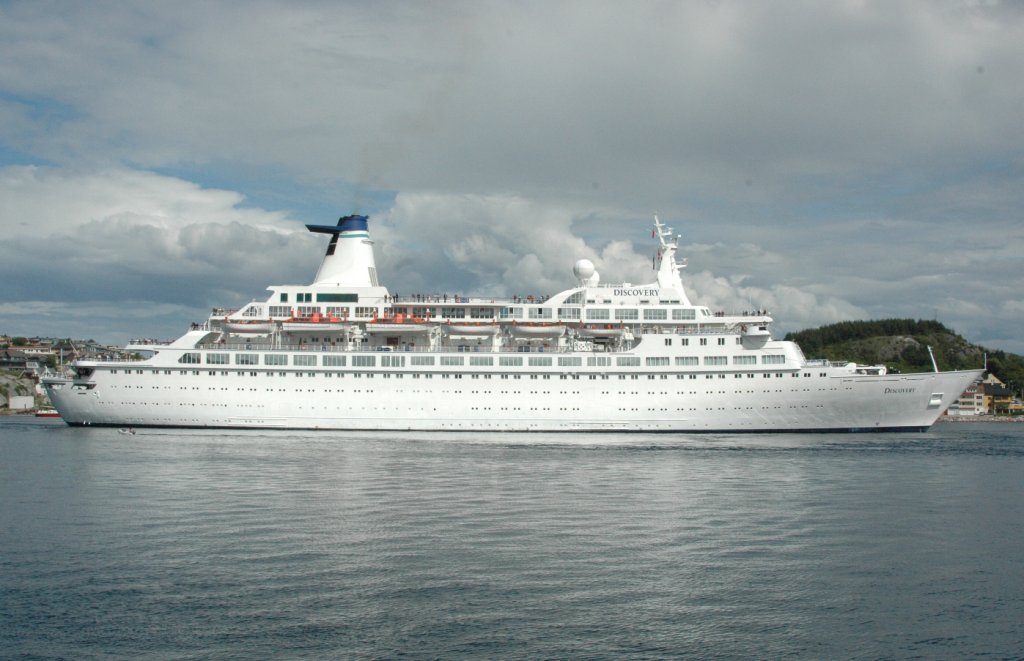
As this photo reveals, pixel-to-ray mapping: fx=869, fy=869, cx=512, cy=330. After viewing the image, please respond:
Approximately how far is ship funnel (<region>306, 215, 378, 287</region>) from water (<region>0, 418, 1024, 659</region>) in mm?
22591

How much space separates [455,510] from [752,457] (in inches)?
713

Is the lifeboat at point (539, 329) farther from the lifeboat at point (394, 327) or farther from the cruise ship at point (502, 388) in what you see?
the lifeboat at point (394, 327)

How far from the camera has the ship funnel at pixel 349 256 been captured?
54.1 meters

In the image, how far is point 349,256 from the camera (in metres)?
54.4

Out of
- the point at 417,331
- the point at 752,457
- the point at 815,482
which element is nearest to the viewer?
the point at 815,482

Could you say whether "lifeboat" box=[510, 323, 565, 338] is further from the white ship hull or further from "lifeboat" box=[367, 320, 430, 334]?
"lifeboat" box=[367, 320, 430, 334]

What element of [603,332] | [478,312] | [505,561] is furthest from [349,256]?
[505,561]

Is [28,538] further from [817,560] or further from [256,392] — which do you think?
[256,392]

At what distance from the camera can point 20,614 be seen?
14148 millimetres

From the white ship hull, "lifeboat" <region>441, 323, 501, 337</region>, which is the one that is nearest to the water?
the white ship hull

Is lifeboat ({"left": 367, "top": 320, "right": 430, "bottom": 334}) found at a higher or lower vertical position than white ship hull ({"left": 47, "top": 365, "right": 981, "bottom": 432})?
higher

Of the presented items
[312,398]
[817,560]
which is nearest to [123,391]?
[312,398]

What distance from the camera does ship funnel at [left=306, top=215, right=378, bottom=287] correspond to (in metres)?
54.1

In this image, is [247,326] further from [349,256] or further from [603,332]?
[603,332]
